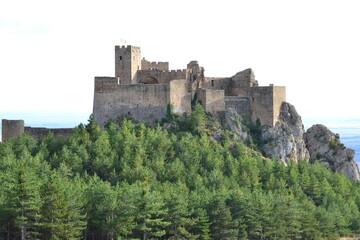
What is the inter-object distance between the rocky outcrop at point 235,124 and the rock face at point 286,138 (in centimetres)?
366

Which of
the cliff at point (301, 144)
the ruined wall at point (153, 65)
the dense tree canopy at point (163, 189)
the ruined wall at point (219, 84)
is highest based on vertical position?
the ruined wall at point (153, 65)

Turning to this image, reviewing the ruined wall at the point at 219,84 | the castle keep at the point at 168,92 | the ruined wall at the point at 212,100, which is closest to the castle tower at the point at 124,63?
the castle keep at the point at 168,92

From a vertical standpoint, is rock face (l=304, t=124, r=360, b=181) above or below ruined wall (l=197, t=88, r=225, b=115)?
below

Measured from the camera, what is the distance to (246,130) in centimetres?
10206

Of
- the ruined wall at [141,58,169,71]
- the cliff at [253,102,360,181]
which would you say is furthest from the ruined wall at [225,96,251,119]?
the ruined wall at [141,58,169,71]

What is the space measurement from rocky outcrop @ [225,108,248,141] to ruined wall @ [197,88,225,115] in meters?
1.11

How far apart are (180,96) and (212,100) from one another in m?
5.19

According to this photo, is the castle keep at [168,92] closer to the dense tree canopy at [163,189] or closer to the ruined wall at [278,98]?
the ruined wall at [278,98]

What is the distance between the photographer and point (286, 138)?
341 feet

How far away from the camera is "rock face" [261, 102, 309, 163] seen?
10256 cm

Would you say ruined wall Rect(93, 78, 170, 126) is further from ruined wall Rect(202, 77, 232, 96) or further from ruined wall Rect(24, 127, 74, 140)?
ruined wall Rect(202, 77, 232, 96)

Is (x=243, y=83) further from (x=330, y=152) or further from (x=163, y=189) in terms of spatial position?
(x=163, y=189)

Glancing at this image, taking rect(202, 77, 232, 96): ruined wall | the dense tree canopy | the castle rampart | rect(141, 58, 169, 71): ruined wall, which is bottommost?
the dense tree canopy

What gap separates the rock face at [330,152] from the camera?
365 ft
